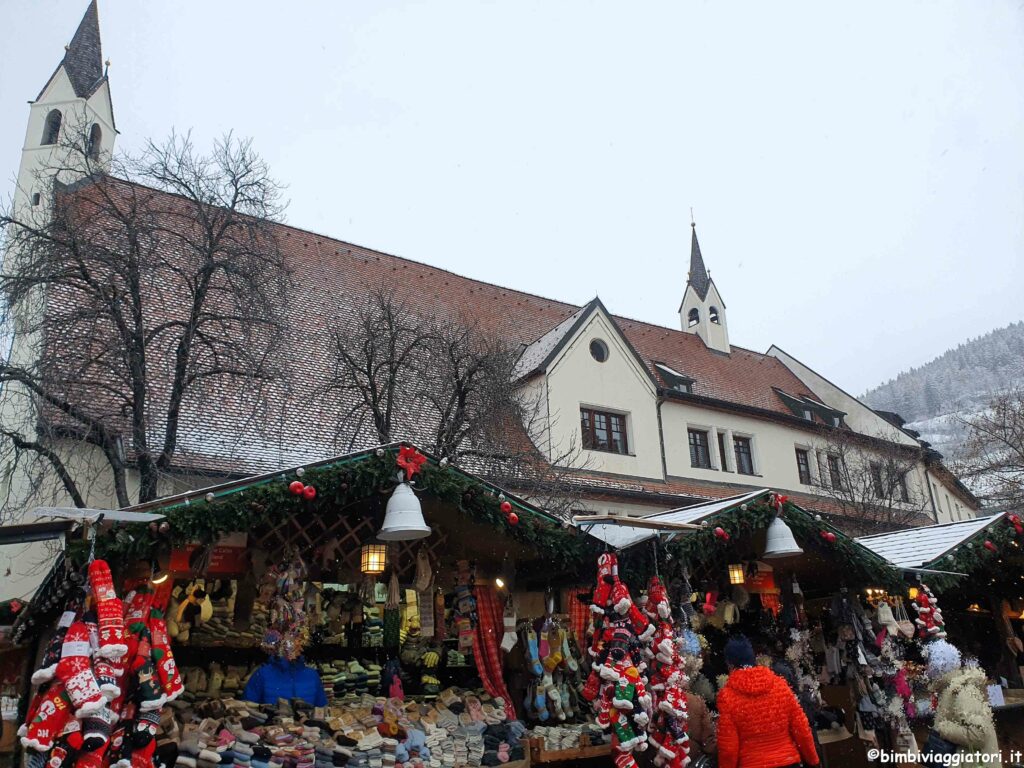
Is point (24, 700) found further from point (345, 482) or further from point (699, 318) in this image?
point (699, 318)

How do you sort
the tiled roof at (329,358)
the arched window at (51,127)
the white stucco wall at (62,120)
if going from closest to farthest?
the tiled roof at (329,358) < the white stucco wall at (62,120) < the arched window at (51,127)

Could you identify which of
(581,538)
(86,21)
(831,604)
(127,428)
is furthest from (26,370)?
(86,21)

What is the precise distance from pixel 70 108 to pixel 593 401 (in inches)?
618

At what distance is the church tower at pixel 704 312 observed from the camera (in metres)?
32.7

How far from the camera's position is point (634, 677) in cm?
793

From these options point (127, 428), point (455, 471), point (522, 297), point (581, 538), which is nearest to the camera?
point (455, 471)

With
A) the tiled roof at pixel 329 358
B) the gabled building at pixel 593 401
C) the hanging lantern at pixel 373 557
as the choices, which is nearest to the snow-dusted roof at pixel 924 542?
the hanging lantern at pixel 373 557

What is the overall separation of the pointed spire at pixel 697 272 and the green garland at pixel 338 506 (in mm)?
26328

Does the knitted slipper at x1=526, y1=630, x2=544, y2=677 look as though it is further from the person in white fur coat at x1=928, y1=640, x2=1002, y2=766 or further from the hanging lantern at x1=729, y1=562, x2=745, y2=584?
the person in white fur coat at x1=928, y1=640, x2=1002, y2=766

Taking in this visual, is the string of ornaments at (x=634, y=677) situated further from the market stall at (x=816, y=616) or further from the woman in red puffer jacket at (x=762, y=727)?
the woman in red puffer jacket at (x=762, y=727)

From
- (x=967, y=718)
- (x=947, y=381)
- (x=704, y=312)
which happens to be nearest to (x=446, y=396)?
(x=967, y=718)

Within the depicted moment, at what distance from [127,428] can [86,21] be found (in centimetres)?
1443

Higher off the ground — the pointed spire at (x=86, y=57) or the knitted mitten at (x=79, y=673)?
the pointed spire at (x=86, y=57)

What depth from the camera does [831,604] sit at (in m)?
11.6
